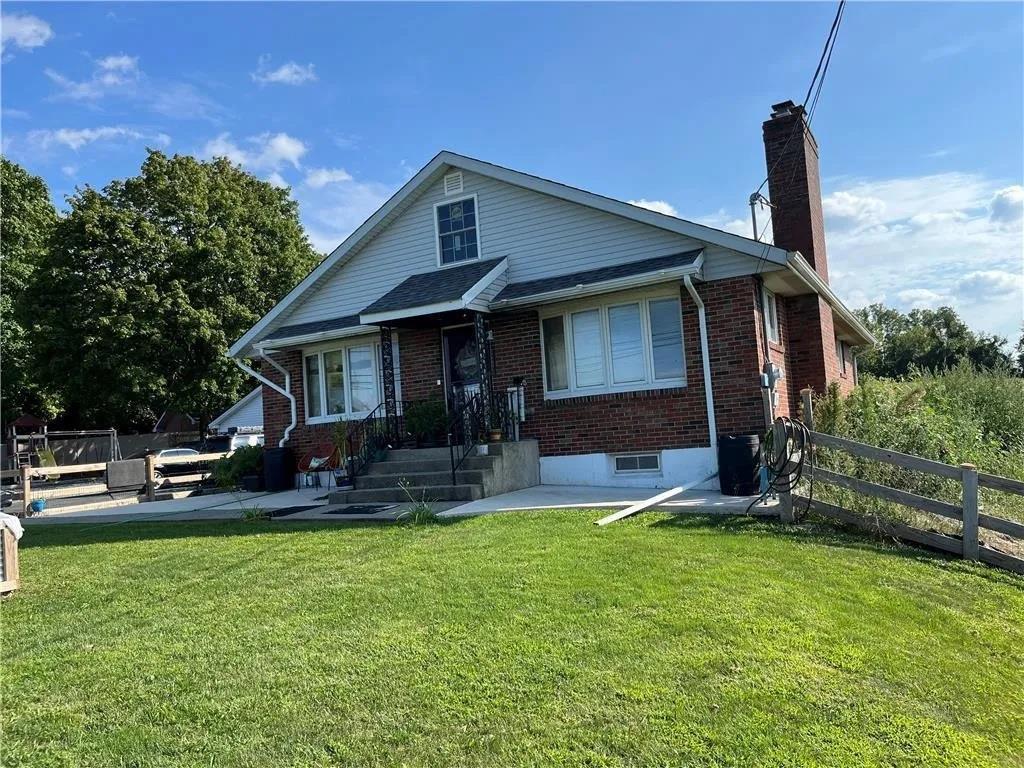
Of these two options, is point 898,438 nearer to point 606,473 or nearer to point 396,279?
point 606,473

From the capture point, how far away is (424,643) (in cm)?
407

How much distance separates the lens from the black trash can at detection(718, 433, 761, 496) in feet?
30.8

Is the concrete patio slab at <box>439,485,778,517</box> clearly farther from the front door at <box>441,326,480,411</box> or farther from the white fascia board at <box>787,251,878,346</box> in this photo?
the white fascia board at <box>787,251,878,346</box>

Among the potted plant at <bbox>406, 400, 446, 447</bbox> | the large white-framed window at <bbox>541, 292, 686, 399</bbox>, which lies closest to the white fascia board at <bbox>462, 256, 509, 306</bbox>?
the large white-framed window at <bbox>541, 292, 686, 399</bbox>

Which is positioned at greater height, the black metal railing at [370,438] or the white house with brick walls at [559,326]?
the white house with brick walls at [559,326]

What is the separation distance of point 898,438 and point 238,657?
8.08 meters

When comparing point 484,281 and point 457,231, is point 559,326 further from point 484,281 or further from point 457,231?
point 457,231

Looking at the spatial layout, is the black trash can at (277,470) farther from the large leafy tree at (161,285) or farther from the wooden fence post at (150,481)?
the large leafy tree at (161,285)

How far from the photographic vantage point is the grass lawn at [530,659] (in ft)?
9.87

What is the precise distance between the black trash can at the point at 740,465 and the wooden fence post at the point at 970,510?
313 centimetres

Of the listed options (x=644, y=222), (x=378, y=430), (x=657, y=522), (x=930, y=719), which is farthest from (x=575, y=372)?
(x=930, y=719)

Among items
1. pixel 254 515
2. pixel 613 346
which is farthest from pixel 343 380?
pixel 613 346

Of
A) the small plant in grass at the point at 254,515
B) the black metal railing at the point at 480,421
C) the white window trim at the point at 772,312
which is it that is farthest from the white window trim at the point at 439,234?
the small plant in grass at the point at 254,515

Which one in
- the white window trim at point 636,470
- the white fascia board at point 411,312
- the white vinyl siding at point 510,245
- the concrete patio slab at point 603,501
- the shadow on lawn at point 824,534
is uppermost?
the white vinyl siding at point 510,245
